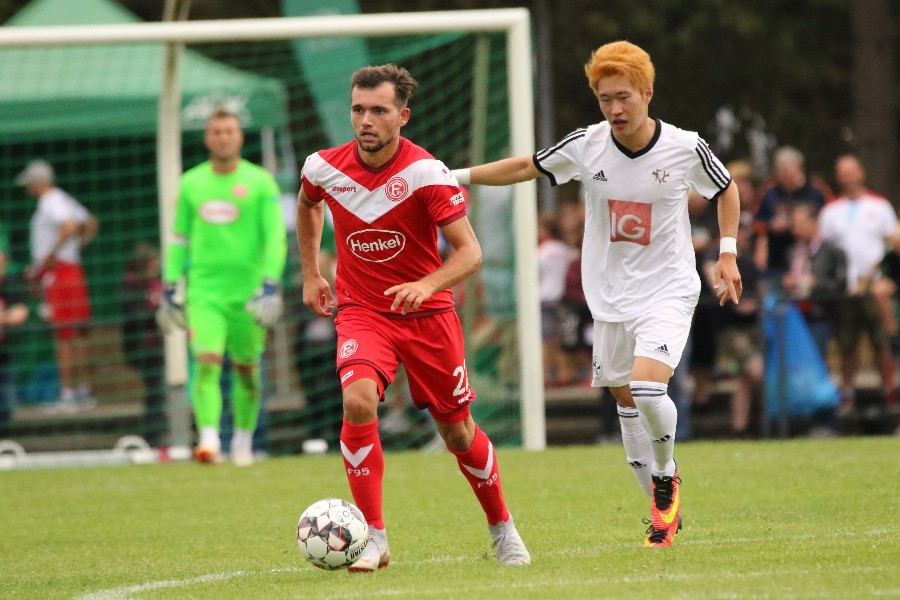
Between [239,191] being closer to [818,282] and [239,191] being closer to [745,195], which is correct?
[745,195]

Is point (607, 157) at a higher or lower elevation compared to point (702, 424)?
higher

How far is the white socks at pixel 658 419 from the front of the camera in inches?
280

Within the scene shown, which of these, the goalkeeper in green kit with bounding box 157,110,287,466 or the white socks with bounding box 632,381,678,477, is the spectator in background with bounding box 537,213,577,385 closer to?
the goalkeeper in green kit with bounding box 157,110,287,466

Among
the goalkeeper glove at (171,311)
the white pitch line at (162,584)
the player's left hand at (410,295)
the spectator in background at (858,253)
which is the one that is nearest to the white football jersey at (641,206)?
the player's left hand at (410,295)

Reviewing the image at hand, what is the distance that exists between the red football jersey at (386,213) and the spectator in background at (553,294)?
826cm

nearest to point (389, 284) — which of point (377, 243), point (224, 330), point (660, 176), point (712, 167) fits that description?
point (377, 243)

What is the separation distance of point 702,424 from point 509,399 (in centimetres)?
207

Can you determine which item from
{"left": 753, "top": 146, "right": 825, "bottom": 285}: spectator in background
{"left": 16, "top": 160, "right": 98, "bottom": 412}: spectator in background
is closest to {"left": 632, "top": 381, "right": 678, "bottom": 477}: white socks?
{"left": 753, "top": 146, "right": 825, "bottom": 285}: spectator in background

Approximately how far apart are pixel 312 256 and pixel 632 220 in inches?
59.4

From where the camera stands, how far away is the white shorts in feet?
23.8

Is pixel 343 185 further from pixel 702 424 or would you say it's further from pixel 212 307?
pixel 702 424

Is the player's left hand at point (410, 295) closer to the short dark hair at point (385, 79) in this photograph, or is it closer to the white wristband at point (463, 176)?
the short dark hair at point (385, 79)

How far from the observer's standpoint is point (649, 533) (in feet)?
23.6

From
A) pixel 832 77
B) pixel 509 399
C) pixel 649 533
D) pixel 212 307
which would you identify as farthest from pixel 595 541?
pixel 832 77
